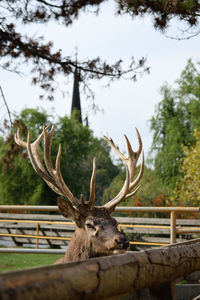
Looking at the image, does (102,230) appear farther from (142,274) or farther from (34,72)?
(34,72)

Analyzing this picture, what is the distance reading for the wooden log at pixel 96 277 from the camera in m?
0.66

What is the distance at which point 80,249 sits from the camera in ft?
7.16

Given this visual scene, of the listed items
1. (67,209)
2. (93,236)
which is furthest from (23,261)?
(93,236)

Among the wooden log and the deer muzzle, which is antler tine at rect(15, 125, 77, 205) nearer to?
the deer muzzle

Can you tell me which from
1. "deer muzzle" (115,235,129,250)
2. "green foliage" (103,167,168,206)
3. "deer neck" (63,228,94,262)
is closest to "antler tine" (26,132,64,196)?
"deer neck" (63,228,94,262)

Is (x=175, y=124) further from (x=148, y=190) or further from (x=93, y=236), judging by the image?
Answer: (x=93, y=236)

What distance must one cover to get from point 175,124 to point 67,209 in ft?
63.4

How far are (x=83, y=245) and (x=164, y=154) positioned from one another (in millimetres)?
18764

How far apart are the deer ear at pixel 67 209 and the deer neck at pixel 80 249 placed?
0.33 feet

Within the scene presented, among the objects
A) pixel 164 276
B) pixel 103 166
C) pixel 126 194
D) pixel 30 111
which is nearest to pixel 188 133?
pixel 30 111

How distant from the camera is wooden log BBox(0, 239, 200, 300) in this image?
659mm

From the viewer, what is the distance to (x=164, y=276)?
108 cm

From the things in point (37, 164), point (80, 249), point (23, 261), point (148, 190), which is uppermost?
point (148, 190)

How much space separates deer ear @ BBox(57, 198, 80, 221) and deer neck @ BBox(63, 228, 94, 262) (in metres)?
0.10
